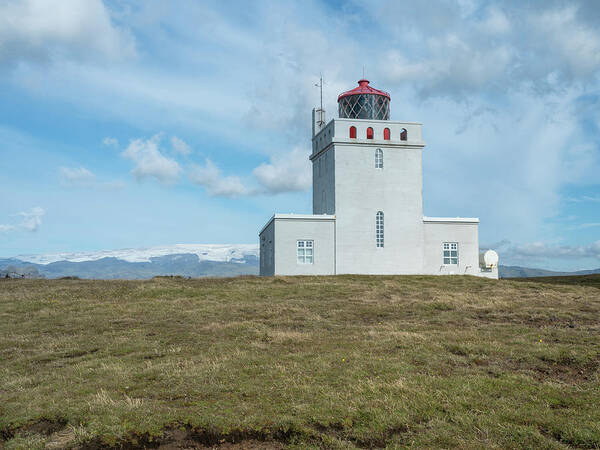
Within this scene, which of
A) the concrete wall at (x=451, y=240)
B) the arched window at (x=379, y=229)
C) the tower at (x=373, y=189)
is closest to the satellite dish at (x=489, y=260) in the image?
the concrete wall at (x=451, y=240)

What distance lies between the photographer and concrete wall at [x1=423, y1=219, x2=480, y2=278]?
1617 inches

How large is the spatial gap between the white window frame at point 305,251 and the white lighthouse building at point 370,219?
0.07 meters

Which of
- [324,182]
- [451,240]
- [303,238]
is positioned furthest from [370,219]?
[451,240]

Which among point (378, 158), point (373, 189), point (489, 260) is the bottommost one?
point (489, 260)

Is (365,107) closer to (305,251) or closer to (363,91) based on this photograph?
(363,91)

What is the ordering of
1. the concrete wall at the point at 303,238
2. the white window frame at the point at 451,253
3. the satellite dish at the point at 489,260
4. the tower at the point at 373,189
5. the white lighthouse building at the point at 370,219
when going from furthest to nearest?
the satellite dish at the point at 489,260, the white window frame at the point at 451,253, the tower at the point at 373,189, the white lighthouse building at the point at 370,219, the concrete wall at the point at 303,238

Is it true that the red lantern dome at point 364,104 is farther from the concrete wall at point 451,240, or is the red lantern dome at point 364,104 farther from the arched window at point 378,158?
the concrete wall at point 451,240

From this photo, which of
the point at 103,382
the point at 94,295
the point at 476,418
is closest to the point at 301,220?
the point at 94,295

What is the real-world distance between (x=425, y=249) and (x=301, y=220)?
10.0 meters

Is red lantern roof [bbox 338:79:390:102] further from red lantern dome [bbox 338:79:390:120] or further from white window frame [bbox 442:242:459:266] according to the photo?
white window frame [bbox 442:242:459:266]

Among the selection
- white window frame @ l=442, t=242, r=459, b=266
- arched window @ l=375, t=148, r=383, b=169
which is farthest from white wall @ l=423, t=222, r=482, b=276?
arched window @ l=375, t=148, r=383, b=169

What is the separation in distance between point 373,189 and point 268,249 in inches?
377

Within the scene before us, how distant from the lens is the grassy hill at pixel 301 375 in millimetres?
8609

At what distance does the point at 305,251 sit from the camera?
128ft
